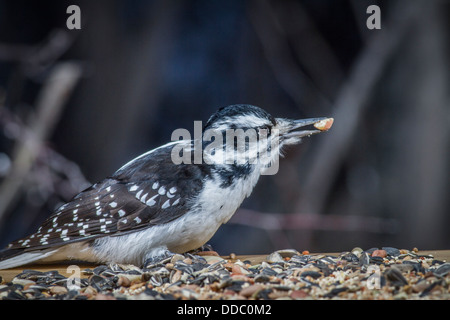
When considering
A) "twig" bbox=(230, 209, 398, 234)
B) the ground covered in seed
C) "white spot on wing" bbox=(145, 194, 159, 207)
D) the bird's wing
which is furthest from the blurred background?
the ground covered in seed

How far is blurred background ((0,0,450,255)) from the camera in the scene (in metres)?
2.64

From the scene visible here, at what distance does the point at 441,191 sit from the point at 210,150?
164 centimetres

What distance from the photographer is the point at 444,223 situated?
293 cm

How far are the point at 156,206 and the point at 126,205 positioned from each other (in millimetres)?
118

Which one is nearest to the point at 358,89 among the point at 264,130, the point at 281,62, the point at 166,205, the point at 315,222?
the point at 281,62

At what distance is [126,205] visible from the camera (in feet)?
6.30

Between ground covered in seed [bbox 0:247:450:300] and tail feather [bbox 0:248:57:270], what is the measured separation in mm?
152

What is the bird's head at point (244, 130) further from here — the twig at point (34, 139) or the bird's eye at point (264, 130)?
the twig at point (34, 139)

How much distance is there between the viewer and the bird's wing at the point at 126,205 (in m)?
1.86

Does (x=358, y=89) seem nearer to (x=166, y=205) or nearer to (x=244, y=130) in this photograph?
(x=244, y=130)

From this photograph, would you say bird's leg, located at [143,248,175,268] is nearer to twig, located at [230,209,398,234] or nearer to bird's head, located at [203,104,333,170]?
bird's head, located at [203,104,333,170]
